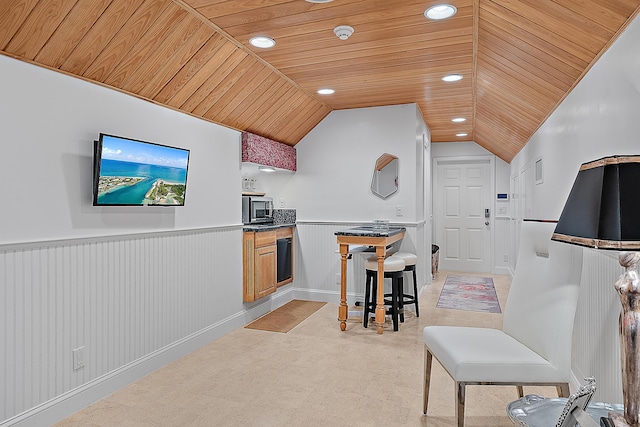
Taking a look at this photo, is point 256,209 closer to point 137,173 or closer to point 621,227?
point 137,173

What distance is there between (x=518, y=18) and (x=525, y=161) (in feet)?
10.7

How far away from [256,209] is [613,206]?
4.01 meters

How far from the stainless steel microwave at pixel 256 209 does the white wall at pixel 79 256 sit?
3.05ft

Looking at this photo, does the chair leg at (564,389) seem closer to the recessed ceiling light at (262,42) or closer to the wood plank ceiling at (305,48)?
the wood plank ceiling at (305,48)

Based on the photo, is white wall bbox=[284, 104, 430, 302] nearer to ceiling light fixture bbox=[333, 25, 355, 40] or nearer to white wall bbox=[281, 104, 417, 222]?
white wall bbox=[281, 104, 417, 222]

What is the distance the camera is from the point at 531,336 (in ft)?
7.04

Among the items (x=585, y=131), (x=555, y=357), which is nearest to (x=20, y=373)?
(x=555, y=357)

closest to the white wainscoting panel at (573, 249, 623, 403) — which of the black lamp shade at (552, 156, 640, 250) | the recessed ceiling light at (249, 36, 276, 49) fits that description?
the black lamp shade at (552, 156, 640, 250)

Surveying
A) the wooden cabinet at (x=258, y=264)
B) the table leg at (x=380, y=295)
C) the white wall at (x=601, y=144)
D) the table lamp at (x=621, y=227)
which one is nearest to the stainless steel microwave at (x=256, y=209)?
the wooden cabinet at (x=258, y=264)

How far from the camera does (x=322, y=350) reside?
3.59 meters

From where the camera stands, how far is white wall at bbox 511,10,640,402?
6.12 feet

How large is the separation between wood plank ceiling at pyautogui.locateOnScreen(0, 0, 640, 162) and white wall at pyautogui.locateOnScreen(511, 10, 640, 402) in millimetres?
118

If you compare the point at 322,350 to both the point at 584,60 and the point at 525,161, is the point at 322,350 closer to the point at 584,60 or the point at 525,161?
the point at 584,60

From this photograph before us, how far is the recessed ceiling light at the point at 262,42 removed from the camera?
298 centimetres
